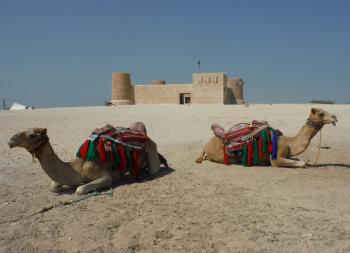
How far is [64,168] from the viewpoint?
16.5ft

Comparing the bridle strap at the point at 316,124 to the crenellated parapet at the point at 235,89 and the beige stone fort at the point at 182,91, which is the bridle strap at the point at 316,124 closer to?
the beige stone fort at the point at 182,91

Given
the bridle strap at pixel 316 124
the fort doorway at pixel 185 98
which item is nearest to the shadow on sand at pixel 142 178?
the bridle strap at pixel 316 124

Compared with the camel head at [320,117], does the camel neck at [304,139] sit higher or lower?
lower

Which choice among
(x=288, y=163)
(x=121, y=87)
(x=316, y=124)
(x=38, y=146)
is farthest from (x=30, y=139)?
(x=121, y=87)

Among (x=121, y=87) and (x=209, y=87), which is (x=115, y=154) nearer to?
(x=209, y=87)

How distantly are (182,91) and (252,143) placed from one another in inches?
1364

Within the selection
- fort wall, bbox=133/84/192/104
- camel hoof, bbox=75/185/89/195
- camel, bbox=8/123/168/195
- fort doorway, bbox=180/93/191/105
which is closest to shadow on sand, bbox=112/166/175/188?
camel, bbox=8/123/168/195

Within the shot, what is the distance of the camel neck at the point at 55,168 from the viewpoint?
484 centimetres

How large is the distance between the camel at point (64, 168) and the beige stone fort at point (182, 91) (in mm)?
33142

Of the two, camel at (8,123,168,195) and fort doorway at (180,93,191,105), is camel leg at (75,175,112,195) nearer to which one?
camel at (8,123,168,195)

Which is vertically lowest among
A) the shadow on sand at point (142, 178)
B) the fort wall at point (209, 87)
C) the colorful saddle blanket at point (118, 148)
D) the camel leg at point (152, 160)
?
the shadow on sand at point (142, 178)

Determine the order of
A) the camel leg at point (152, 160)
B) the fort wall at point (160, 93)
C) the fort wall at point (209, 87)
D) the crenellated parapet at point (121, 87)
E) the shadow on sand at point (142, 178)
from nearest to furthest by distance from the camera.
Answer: the shadow on sand at point (142, 178)
the camel leg at point (152, 160)
the fort wall at point (209, 87)
the fort wall at point (160, 93)
the crenellated parapet at point (121, 87)

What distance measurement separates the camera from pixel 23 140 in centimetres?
461

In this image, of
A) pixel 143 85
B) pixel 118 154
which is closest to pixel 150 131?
pixel 118 154
